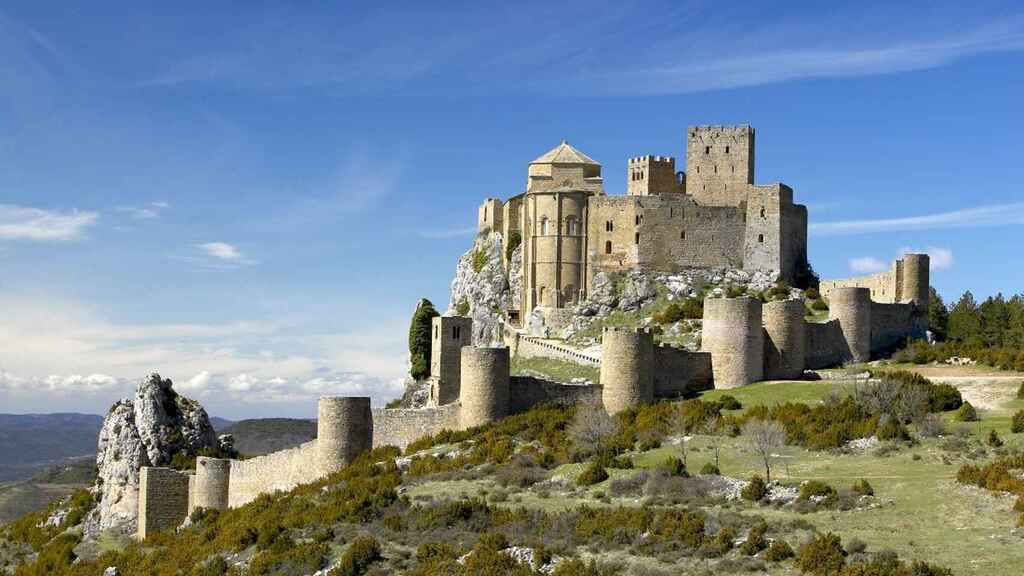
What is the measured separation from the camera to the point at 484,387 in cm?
4666

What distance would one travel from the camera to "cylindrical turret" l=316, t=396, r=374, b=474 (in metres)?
47.3

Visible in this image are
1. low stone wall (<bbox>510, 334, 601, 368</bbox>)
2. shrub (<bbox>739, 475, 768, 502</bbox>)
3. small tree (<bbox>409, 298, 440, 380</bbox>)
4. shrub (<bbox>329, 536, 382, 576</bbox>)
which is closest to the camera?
shrub (<bbox>739, 475, 768, 502</bbox>)

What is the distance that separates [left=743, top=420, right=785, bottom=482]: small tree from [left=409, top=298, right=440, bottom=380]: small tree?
27168 millimetres

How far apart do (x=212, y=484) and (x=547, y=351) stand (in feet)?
52.2

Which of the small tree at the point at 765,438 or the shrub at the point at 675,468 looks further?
the small tree at the point at 765,438

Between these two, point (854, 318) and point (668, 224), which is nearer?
point (854, 318)

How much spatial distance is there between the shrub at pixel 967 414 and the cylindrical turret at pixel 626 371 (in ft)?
33.0

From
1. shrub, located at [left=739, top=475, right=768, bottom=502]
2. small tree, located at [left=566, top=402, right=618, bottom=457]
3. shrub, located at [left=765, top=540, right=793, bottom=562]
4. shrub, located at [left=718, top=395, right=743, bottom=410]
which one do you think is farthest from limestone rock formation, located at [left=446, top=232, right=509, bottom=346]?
shrub, located at [left=765, top=540, right=793, bottom=562]

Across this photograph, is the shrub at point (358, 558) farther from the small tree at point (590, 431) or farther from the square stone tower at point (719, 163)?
the square stone tower at point (719, 163)

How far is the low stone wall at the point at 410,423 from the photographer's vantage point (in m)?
47.3

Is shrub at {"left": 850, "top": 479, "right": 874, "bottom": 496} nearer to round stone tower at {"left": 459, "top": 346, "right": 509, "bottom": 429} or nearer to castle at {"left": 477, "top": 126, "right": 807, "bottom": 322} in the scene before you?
round stone tower at {"left": 459, "top": 346, "right": 509, "bottom": 429}

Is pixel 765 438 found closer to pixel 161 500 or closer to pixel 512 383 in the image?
pixel 512 383

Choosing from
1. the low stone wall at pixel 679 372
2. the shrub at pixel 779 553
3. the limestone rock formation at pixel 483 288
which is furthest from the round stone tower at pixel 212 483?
the shrub at pixel 779 553

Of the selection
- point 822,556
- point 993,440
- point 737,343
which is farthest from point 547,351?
point 822,556
